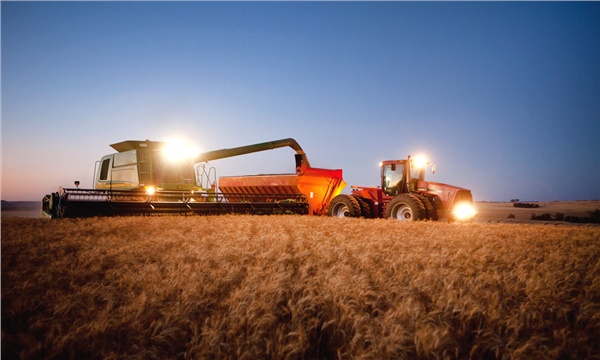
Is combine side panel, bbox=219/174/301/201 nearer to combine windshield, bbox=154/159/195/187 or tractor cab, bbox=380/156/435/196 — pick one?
combine windshield, bbox=154/159/195/187

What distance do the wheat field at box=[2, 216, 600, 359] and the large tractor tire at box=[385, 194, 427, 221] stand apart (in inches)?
235

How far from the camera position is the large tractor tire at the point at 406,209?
34.7 ft

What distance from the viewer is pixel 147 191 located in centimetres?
1067

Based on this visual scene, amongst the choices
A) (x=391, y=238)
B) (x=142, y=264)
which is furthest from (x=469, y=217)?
(x=142, y=264)

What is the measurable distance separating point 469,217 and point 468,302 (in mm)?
10396

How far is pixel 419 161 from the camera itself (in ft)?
40.1

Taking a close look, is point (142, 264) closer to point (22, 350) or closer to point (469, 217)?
point (22, 350)

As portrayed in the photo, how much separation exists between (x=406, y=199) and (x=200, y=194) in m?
7.41

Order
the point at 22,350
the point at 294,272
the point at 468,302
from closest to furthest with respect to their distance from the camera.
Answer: the point at 22,350, the point at 468,302, the point at 294,272

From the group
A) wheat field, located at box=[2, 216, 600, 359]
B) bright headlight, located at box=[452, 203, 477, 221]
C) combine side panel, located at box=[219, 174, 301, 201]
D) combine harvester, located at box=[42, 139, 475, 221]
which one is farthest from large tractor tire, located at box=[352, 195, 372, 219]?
wheat field, located at box=[2, 216, 600, 359]

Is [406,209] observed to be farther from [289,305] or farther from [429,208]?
[289,305]

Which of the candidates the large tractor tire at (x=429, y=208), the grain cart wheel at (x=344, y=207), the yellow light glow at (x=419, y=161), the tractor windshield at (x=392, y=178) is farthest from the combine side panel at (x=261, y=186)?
the large tractor tire at (x=429, y=208)

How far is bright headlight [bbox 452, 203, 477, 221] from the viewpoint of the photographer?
11.2 metres

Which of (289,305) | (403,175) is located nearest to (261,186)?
(403,175)
